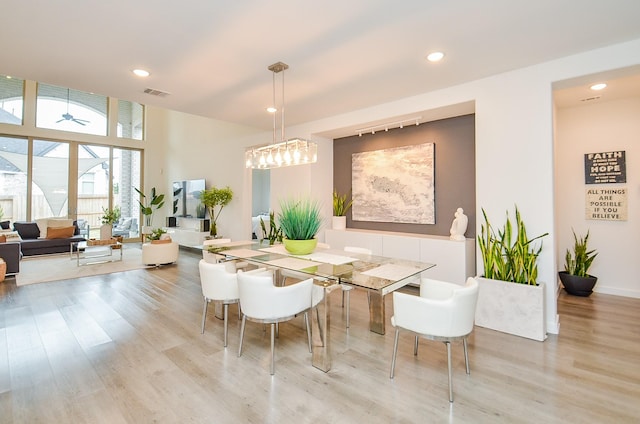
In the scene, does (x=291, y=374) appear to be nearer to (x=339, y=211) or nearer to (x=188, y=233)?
(x=339, y=211)

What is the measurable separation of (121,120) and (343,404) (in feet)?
34.1

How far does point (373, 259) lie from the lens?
3090 mm

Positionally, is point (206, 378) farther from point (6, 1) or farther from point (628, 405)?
point (6, 1)

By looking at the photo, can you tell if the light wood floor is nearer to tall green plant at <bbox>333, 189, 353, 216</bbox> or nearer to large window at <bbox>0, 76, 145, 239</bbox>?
tall green plant at <bbox>333, 189, 353, 216</bbox>

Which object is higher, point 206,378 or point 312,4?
point 312,4

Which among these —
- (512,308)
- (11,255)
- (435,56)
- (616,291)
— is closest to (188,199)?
(11,255)

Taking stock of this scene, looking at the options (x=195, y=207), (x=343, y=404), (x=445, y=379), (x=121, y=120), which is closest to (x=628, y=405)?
(x=445, y=379)

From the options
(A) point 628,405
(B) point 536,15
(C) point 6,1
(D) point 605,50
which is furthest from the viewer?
(D) point 605,50

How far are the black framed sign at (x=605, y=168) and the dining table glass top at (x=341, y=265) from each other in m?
3.59

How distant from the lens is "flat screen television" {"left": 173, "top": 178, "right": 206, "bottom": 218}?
26.7 ft

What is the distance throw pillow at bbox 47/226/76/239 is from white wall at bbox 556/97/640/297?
9.87 m

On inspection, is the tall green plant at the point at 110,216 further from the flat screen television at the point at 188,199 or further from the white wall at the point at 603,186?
the white wall at the point at 603,186

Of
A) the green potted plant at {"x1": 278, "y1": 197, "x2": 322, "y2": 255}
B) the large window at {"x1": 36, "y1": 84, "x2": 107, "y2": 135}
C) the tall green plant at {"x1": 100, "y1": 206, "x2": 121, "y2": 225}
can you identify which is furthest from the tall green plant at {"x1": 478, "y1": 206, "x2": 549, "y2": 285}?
the large window at {"x1": 36, "y1": 84, "x2": 107, "y2": 135}

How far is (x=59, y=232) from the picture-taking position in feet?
23.5
